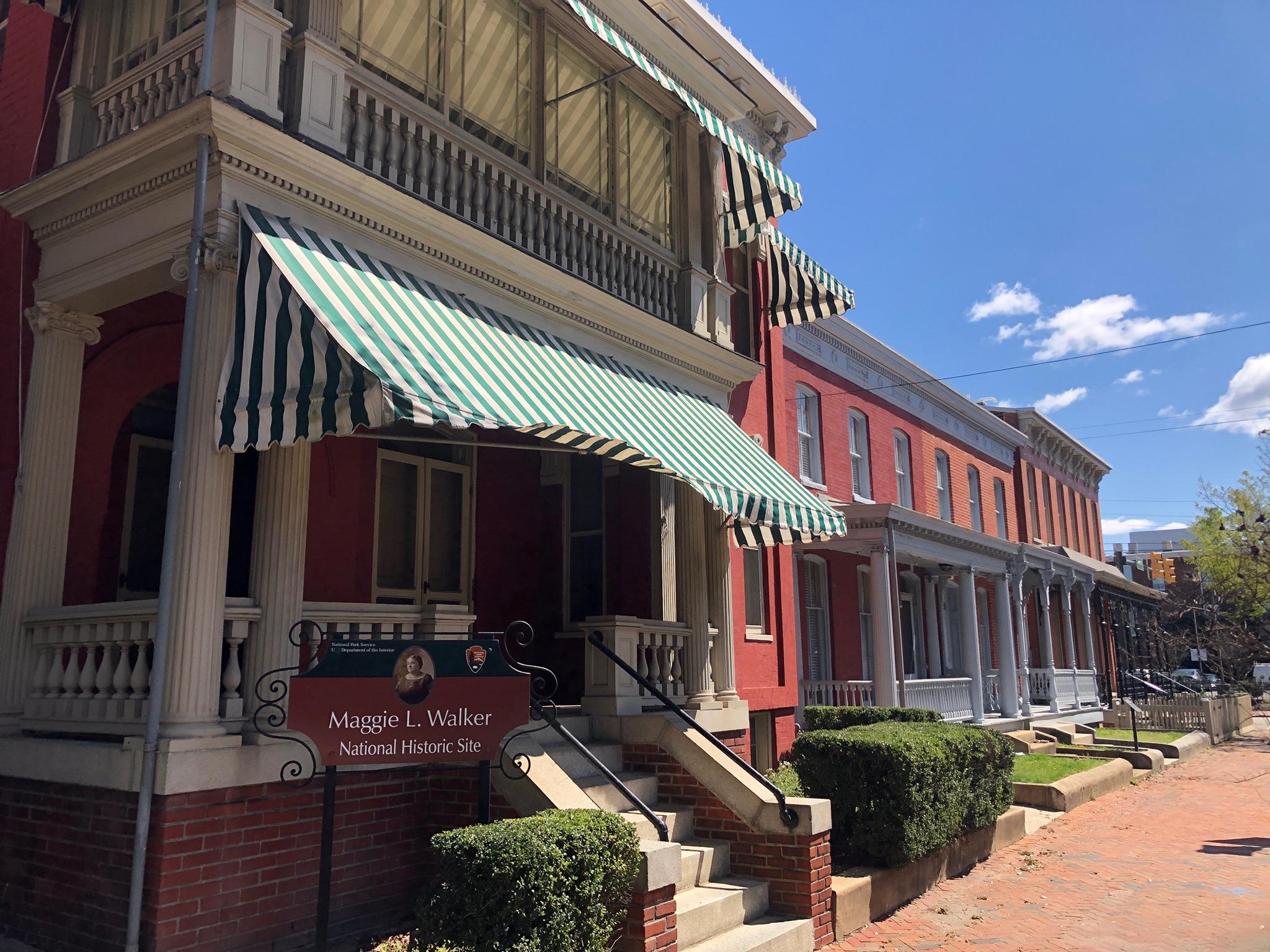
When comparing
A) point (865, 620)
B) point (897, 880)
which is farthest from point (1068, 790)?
point (897, 880)

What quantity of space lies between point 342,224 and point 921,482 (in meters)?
19.3

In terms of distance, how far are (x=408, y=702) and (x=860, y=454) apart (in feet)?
54.3

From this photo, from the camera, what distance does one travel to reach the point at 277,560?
684 centimetres

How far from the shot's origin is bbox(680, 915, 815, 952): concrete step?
23.0 feet

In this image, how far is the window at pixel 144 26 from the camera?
7559 millimetres

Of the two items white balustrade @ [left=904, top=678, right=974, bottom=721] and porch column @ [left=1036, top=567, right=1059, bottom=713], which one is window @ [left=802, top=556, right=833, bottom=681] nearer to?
white balustrade @ [left=904, top=678, right=974, bottom=721]

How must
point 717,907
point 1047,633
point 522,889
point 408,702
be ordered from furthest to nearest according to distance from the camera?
point 1047,633 → point 717,907 → point 408,702 → point 522,889

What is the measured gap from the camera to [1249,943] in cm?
813

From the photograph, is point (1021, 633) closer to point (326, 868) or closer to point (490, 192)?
point (490, 192)

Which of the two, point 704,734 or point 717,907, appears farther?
point 704,734

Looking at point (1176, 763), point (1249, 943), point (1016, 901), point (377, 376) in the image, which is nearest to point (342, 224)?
point (377, 376)

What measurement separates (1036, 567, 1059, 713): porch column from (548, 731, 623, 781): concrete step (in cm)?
1990

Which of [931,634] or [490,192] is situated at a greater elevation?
[490,192]

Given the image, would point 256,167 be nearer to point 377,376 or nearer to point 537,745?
point 377,376
